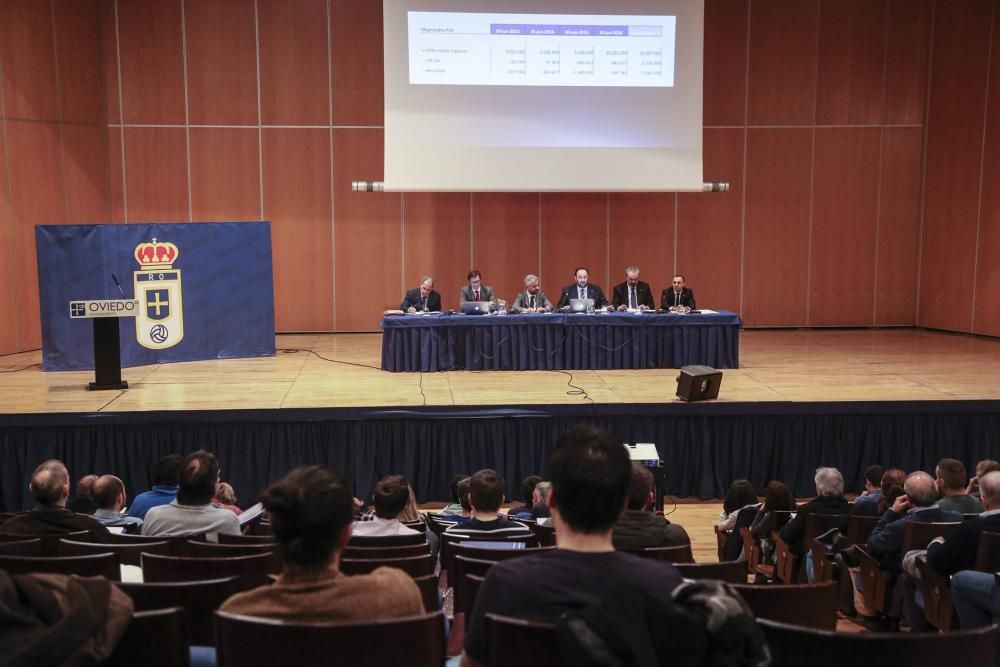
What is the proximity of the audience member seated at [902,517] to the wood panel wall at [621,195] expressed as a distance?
8893 mm

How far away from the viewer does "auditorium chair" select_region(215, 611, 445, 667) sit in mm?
2084

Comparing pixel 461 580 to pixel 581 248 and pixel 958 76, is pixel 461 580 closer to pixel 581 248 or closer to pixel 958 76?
pixel 581 248

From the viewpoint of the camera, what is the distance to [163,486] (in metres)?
5.32

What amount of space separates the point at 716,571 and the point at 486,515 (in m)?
1.57

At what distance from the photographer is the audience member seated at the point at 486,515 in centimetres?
434

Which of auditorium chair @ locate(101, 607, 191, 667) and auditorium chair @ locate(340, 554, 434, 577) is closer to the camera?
auditorium chair @ locate(101, 607, 191, 667)

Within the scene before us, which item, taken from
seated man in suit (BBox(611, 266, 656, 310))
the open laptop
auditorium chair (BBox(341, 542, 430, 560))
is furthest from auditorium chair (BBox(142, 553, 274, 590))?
seated man in suit (BBox(611, 266, 656, 310))

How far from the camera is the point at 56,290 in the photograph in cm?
986

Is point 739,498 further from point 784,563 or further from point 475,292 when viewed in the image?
point 475,292

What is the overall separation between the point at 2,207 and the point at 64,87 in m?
1.93

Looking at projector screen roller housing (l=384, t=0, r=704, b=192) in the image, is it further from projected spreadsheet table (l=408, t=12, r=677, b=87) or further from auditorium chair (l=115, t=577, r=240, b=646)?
auditorium chair (l=115, t=577, r=240, b=646)

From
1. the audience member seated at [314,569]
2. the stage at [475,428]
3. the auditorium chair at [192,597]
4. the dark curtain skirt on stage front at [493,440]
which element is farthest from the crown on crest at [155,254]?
the audience member seated at [314,569]

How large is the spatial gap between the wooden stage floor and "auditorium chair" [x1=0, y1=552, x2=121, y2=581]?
15.4ft

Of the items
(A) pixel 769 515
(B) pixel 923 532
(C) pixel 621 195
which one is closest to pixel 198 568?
(B) pixel 923 532
